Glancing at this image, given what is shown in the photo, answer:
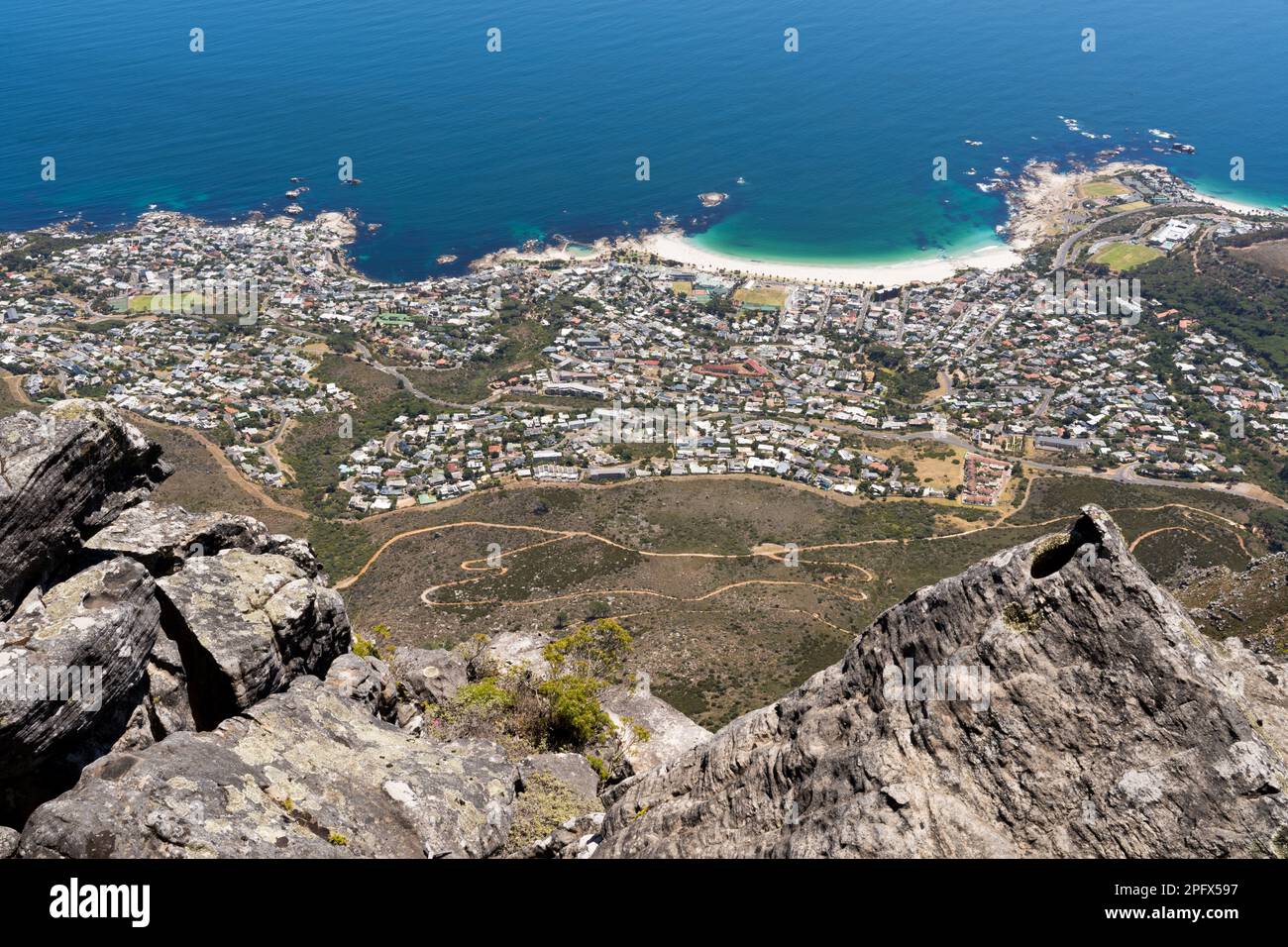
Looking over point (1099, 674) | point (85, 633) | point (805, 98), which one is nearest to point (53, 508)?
point (85, 633)

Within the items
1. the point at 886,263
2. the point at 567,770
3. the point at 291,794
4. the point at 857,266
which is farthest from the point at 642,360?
the point at 291,794

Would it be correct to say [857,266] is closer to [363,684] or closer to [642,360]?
[642,360]

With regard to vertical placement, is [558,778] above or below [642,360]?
below

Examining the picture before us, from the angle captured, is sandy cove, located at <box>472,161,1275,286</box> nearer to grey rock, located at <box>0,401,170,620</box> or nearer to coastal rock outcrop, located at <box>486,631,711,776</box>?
coastal rock outcrop, located at <box>486,631,711,776</box>

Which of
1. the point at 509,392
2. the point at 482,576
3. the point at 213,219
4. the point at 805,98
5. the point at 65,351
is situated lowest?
the point at 482,576

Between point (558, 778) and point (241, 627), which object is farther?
point (558, 778)

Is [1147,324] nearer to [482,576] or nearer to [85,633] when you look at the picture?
[482,576]
